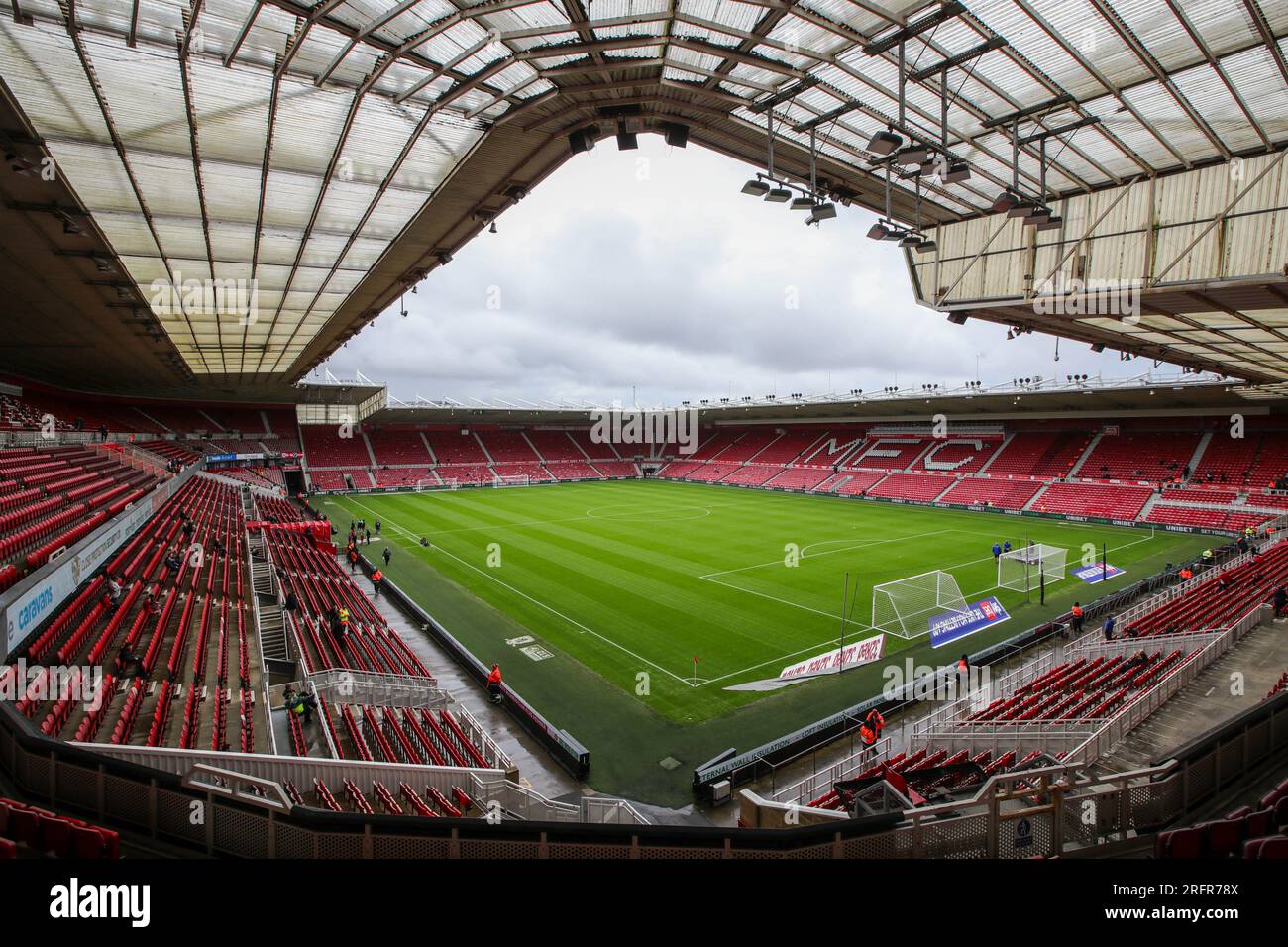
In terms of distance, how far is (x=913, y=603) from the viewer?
21047 millimetres

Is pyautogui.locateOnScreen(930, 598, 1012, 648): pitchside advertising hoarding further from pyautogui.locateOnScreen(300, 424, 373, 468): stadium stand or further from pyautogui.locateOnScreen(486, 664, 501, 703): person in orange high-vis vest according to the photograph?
pyautogui.locateOnScreen(300, 424, 373, 468): stadium stand

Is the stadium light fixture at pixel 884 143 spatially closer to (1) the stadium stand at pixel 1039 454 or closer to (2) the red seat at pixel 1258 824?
(2) the red seat at pixel 1258 824

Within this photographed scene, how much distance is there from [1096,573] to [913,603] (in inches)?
378

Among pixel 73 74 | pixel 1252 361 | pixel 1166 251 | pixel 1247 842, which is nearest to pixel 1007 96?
pixel 1166 251

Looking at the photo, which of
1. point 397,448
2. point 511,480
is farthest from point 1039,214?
point 397,448

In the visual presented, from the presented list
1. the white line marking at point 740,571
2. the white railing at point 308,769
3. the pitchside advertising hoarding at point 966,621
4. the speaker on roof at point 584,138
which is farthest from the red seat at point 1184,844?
the pitchside advertising hoarding at point 966,621

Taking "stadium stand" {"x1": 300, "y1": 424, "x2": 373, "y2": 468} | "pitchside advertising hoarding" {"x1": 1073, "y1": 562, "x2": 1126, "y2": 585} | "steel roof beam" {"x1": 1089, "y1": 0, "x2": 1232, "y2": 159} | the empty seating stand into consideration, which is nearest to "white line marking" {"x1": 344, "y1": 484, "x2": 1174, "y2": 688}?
"pitchside advertising hoarding" {"x1": 1073, "y1": 562, "x2": 1126, "y2": 585}

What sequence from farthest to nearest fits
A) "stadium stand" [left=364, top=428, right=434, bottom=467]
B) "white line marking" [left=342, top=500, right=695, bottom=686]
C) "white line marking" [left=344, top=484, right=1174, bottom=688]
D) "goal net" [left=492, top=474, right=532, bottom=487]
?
"stadium stand" [left=364, top=428, right=434, bottom=467] < "goal net" [left=492, top=474, right=532, bottom=487] < "white line marking" [left=344, top=484, right=1174, bottom=688] < "white line marking" [left=342, top=500, right=695, bottom=686]

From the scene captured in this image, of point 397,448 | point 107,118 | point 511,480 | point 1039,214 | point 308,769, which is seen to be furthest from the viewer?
point 397,448

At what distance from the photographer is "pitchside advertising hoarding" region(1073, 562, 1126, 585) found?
78.7 ft

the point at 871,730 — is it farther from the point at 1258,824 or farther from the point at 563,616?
the point at 563,616

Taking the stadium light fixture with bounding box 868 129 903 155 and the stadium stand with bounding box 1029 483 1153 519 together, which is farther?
the stadium stand with bounding box 1029 483 1153 519
